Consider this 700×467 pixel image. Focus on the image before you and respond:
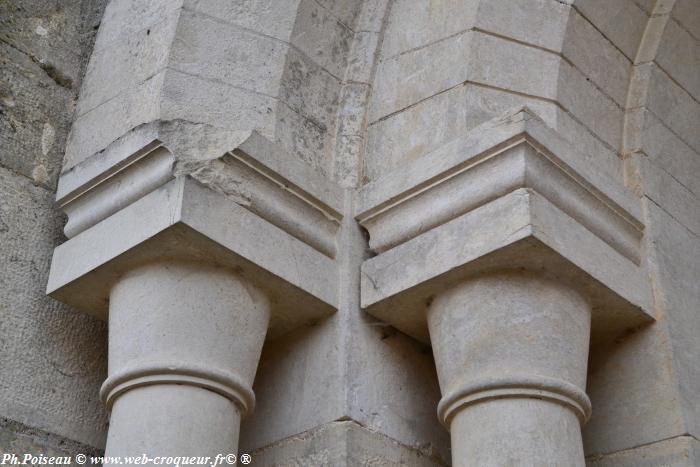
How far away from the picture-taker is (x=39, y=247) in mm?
2639

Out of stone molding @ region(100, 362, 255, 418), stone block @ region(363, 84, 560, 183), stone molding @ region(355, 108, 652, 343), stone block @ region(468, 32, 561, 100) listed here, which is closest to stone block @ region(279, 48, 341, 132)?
stone block @ region(363, 84, 560, 183)

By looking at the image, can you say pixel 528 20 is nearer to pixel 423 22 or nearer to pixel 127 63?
pixel 423 22

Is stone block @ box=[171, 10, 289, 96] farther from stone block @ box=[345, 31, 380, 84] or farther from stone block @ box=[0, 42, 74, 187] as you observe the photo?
stone block @ box=[0, 42, 74, 187]

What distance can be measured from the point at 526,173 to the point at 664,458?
0.66m

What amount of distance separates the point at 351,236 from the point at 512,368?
0.54 m

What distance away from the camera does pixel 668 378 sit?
2.47m

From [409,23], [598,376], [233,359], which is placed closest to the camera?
[233,359]

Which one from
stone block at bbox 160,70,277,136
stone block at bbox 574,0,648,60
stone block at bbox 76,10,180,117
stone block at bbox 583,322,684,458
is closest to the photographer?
stone block at bbox 583,322,684,458

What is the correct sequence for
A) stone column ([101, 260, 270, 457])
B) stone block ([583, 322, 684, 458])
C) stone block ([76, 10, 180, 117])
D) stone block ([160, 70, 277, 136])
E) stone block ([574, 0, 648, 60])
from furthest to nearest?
stone block ([574, 0, 648, 60])
stone block ([76, 10, 180, 117])
stone block ([160, 70, 277, 136])
stone block ([583, 322, 684, 458])
stone column ([101, 260, 270, 457])

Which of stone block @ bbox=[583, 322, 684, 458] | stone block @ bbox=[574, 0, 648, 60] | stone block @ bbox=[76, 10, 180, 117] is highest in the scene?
stone block @ bbox=[574, 0, 648, 60]

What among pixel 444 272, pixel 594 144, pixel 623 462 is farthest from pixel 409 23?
pixel 623 462

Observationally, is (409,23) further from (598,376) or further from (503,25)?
(598,376)

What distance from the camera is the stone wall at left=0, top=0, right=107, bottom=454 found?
2439 mm

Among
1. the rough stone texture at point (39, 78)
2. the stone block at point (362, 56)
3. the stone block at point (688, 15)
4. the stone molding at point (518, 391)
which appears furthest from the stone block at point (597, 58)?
the rough stone texture at point (39, 78)
